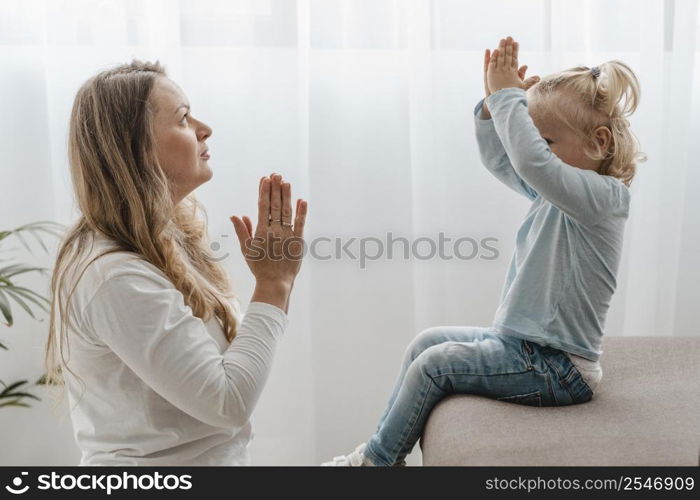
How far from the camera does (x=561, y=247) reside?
53.7 inches

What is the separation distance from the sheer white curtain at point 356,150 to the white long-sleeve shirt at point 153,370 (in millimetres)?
881

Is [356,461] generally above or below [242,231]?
Result: below

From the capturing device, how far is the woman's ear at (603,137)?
140 cm

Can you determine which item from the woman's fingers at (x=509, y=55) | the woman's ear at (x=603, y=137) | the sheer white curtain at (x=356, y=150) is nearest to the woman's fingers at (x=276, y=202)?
the woman's fingers at (x=509, y=55)

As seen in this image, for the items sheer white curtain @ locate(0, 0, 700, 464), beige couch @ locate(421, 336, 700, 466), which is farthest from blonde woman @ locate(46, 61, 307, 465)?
sheer white curtain @ locate(0, 0, 700, 464)

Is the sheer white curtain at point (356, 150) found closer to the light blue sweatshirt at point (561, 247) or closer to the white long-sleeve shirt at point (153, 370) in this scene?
the light blue sweatshirt at point (561, 247)

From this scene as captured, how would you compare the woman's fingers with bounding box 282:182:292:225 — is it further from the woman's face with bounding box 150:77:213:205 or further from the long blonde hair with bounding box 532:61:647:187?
the long blonde hair with bounding box 532:61:647:187

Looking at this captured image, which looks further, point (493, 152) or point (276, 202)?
point (493, 152)

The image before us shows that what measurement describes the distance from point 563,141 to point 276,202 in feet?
1.74

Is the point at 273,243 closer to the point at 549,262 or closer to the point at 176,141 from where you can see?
the point at 176,141

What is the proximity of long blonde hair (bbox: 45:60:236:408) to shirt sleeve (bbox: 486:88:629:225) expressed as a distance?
0.56 meters

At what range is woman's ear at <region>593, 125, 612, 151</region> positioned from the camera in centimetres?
140

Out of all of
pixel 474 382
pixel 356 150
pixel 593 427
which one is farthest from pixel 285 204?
pixel 356 150

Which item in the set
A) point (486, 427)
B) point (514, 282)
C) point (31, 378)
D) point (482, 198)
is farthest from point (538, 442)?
point (31, 378)
